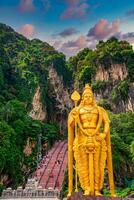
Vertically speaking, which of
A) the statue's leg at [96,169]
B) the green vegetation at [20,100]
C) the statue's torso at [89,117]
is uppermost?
the green vegetation at [20,100]

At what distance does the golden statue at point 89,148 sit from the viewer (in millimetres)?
9664

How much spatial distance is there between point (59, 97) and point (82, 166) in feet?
107

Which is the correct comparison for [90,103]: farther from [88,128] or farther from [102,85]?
[102,85]

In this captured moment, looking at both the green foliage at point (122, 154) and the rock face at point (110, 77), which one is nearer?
the green foliage at point (122, 154)

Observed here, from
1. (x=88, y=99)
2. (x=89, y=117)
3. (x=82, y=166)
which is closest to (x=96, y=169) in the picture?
(x=82, y=166)

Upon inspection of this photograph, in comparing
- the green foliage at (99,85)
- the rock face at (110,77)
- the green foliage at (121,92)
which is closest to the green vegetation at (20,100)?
the green foliage at (99,85)

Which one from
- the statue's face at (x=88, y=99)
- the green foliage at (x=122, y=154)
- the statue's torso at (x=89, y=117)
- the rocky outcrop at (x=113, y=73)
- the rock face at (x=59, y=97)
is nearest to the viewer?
the statue's torso at (x=89, y=117)

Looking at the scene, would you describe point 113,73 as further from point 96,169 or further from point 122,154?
point 96,169

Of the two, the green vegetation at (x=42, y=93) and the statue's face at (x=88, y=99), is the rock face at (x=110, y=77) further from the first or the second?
the statue's face at (x=88, y=99)

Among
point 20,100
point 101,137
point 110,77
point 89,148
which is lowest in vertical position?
point 89,148

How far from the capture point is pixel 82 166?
31.9 feet

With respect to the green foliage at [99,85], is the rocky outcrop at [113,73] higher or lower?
higher

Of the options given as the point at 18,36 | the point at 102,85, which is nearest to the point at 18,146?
the point at 102,85

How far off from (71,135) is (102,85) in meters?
27.4
